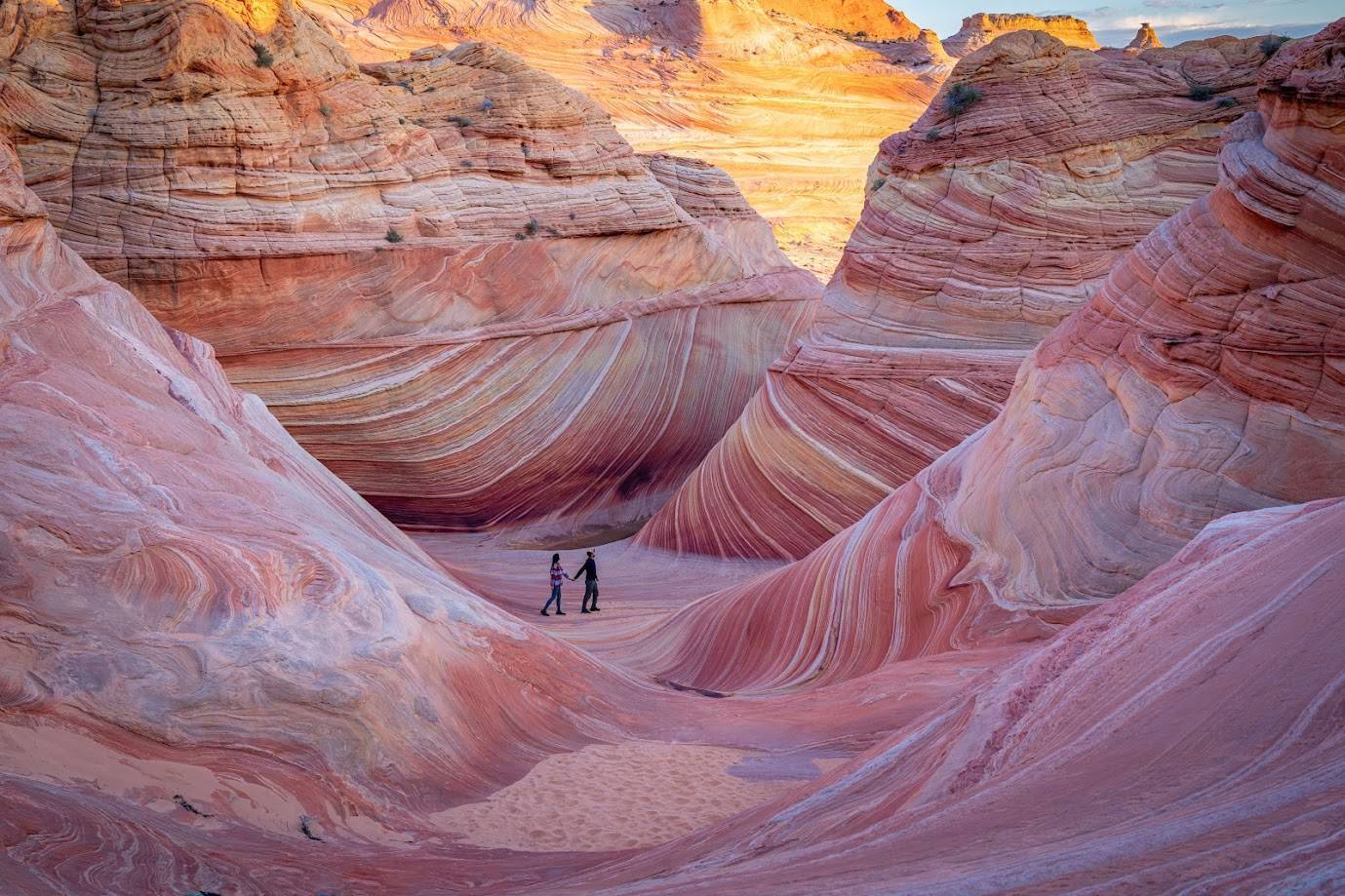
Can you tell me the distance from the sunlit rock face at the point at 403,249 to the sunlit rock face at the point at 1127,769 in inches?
534

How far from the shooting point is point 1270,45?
16719mm

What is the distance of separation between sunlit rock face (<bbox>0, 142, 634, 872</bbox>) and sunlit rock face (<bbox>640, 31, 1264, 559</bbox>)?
689 centimetres

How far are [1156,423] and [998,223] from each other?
6.51 metres

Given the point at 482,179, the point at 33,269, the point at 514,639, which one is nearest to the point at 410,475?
the point at 482,179

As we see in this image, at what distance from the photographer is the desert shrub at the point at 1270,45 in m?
16.5

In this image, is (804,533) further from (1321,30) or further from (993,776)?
(993,776)

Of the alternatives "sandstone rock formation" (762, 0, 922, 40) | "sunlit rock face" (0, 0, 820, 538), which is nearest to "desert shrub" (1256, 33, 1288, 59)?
"sunlit rock face" (0, 0, 820, 538)

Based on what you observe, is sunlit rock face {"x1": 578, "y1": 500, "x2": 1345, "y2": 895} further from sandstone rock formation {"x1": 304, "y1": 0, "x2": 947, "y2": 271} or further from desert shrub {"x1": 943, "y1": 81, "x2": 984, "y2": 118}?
sandstone rock formation {"x1": 304, "y1": 0, "x2": 947, "y2": 271}

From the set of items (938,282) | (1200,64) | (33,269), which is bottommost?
(33,269)

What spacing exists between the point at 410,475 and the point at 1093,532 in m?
11.8

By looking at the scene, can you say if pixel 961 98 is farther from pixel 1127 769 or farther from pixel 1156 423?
pixel 1127 769

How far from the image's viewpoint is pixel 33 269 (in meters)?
12.3

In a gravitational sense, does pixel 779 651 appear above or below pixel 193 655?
below

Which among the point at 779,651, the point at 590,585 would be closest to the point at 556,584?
the point at 590,585
